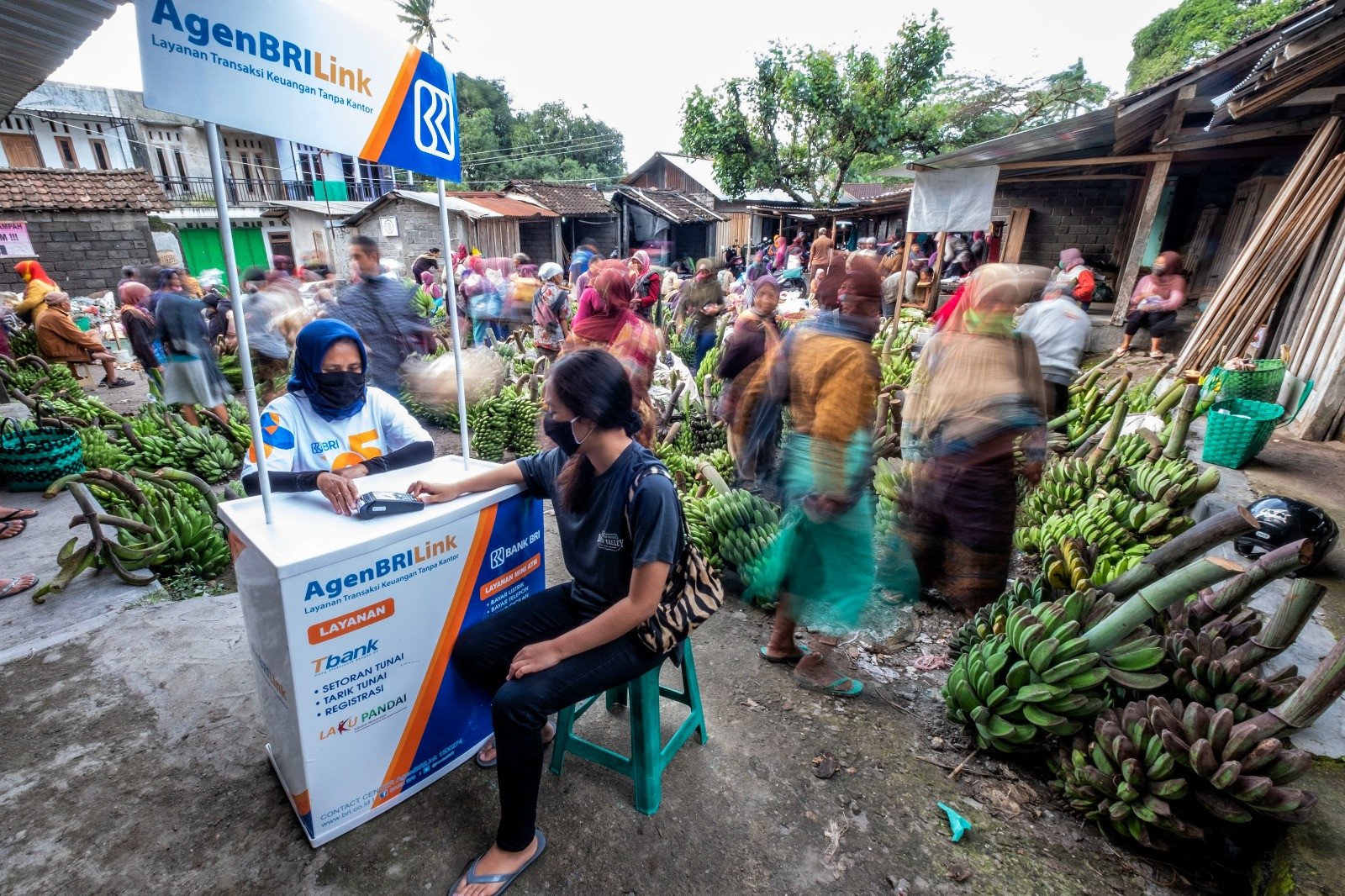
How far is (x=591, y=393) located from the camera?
6.19 ft

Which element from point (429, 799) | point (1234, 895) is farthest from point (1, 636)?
point (1234, 895)

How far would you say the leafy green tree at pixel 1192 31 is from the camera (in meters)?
22.2

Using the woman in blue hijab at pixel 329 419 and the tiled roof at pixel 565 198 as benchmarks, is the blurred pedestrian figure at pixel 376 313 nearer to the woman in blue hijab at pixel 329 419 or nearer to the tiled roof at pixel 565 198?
the woman in blue hijab at pixel 329 419

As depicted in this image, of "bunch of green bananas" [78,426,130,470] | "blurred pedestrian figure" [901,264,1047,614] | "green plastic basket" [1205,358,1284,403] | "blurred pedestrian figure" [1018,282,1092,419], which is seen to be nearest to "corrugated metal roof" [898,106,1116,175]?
"blurred pedestrian figure" [1018,282,1092,419]

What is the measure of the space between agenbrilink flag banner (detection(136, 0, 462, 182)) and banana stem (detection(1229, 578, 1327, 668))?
→ 3389 mm

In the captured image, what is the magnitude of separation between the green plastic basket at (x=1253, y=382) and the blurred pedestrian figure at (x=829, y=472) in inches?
154

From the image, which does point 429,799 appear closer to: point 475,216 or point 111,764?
point 111,764

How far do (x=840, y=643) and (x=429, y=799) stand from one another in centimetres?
224

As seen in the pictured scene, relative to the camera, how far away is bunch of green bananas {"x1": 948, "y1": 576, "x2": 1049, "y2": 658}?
298 cm

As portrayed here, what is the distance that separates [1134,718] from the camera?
2.30 metres

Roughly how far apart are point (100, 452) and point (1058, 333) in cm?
848

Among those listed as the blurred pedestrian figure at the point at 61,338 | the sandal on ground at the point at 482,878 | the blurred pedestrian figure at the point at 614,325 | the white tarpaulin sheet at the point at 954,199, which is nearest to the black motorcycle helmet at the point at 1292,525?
the blurred pedestrian figure at the point at 614,325

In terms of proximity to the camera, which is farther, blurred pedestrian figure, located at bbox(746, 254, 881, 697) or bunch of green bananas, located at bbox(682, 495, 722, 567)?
bunch of green bananas, located at bbox(682, 495, 722, 567)

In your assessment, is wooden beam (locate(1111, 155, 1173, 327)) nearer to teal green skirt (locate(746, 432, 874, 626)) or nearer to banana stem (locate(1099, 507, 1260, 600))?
banana stem (locate(1099, 507, 1260, 600))
